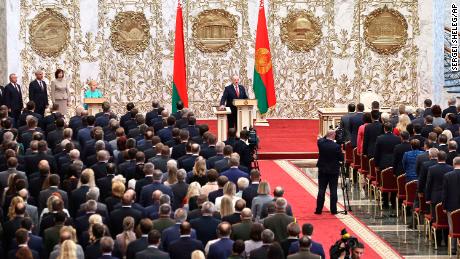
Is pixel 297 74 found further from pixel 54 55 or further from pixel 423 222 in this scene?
pixel 423 222

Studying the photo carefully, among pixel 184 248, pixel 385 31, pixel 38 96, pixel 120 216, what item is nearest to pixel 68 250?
pixel 184 248

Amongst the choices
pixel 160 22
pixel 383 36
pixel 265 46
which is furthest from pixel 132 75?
pixel 383 36

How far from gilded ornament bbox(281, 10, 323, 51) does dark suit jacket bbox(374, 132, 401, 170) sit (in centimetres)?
1305

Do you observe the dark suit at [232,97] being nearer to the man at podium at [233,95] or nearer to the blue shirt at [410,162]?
the man at podium at [233,95]

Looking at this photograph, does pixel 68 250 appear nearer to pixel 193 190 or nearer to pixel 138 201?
pixel 193 190

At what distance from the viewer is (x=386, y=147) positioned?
73.5 ft

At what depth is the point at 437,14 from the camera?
34.7 m

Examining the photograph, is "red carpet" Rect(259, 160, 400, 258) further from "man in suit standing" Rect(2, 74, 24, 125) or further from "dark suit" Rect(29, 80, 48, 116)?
"man in suit standing" Rect(2, 74, 24, 125)

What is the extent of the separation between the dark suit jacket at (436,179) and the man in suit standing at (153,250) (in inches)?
285

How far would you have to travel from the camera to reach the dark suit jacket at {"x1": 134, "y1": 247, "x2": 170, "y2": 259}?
527 inches

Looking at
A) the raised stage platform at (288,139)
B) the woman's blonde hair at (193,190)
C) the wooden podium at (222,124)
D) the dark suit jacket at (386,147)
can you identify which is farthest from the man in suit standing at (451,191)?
the wooden podium at (222,124)

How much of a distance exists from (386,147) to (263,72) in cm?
1115

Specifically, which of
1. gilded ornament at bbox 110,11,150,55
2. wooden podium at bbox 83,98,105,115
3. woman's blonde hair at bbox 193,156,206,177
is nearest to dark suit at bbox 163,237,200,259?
woman's blonde hair at bbox 193,156,206,177

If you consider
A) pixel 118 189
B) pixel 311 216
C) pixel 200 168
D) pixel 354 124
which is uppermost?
pixel 354 124
